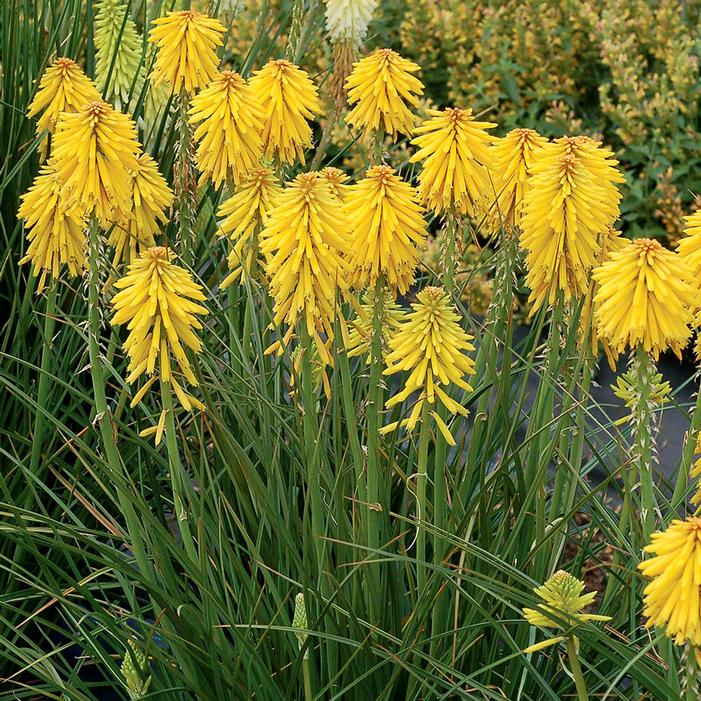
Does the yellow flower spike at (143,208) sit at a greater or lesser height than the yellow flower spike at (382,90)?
lesser

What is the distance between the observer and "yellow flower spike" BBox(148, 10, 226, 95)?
8.87 ft

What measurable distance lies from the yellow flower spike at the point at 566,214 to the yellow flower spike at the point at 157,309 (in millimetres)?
666

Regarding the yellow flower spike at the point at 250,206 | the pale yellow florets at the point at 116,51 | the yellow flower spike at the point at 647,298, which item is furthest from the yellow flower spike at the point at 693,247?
the pale yellow florets at the point at 116,51

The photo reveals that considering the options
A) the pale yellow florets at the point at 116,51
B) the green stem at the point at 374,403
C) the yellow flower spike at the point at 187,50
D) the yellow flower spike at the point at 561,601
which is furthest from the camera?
the pale yellow florets at the point at 116,51

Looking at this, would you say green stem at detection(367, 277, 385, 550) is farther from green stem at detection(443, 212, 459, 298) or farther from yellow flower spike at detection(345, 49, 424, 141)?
yellow flower spike at detection(345, 49, 424, 141)

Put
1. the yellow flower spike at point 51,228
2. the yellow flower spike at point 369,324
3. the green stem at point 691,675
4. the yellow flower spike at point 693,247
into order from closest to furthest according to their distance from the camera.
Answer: the green stem at point 691,675 → the yellow flower spike at point 693,247 → the yellow flower spike at point 369,324 → the yellow flower spike at point 51,228

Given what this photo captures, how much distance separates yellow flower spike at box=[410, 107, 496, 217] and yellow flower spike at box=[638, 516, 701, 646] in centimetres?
99

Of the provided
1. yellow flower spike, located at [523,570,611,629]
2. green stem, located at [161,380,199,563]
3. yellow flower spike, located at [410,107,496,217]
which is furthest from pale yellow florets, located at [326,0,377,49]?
yellow flower spike, located at [523,570,611,629]

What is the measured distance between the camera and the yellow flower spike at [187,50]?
2.70 meters

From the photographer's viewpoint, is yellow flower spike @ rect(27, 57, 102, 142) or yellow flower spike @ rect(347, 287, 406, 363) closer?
yellow flower spike @ rect(347, 287, 406, 363)

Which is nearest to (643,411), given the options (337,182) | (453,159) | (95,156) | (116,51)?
(453,159)

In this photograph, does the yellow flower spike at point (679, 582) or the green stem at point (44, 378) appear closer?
the yellow flower spike at point (679, 582)

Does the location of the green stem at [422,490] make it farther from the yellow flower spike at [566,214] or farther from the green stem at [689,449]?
the green stem at [689,449]

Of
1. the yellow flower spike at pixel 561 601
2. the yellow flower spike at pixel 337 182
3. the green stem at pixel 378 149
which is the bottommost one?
the yellow flower spike at pixel 561 601
